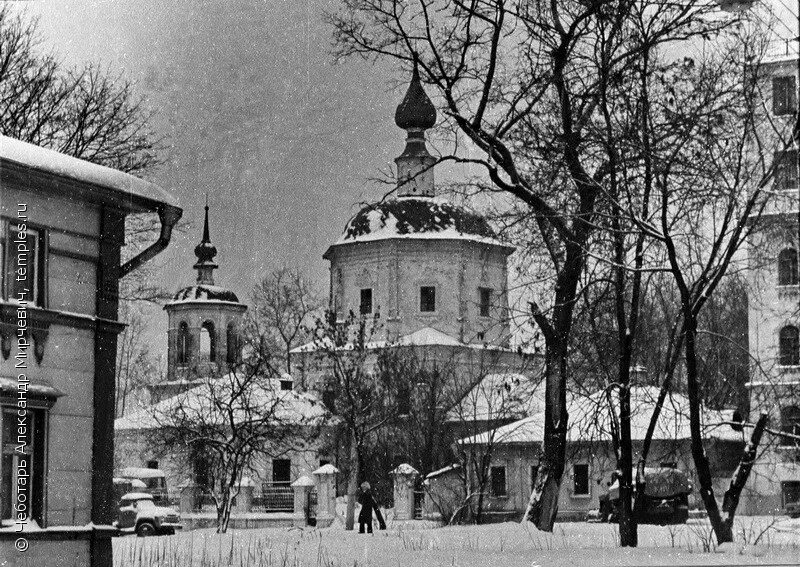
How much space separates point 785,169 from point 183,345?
21.2 metres

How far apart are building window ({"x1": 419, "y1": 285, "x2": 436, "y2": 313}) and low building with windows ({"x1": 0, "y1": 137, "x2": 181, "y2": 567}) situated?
31.7 meters

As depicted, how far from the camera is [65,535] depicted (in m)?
9.86

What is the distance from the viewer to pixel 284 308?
25891mm

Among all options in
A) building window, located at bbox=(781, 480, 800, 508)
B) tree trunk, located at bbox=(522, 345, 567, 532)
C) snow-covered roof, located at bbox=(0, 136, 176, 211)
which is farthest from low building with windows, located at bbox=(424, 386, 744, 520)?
snow-covered roof, located at bbox=(0, 136, 176, 211)

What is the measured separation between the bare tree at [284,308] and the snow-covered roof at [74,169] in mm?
10517

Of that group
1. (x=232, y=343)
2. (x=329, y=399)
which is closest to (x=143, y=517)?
(x=232, y=343)

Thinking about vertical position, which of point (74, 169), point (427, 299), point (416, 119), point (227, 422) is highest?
point (427, 299)

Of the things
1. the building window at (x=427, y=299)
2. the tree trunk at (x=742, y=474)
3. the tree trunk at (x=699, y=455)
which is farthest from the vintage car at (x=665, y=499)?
the building window at (x=427, y=299)

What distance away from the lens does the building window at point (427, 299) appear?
42438 mm

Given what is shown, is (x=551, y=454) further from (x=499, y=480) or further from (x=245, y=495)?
(x=499, y=480)

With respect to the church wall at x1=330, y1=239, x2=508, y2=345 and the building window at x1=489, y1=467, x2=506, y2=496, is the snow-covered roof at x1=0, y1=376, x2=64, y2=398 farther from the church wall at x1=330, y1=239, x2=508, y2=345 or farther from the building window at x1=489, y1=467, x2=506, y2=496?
the church wall at x1=330, y1=239, x2=508, y2=345

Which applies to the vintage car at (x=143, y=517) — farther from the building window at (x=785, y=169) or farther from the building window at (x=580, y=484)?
the building window at (x=785, y=169)

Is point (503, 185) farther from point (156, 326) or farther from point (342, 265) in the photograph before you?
point (342, 265)

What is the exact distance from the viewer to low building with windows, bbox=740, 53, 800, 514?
10.9 metres
